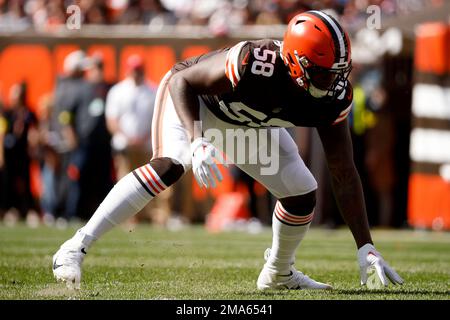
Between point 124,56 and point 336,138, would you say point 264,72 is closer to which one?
point 336,138

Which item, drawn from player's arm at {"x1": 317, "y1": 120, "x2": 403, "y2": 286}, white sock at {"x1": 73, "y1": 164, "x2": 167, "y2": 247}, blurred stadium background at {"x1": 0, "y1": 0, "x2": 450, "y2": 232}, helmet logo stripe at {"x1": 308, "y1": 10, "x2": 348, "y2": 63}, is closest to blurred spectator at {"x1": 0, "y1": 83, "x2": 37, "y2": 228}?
blurred stadium background at {"x1": 0, "y1": 0, "x2": 450, "y2": 232}

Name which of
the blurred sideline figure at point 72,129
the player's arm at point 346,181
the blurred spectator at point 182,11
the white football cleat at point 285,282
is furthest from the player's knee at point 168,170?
the blurred spectator at point 182,11

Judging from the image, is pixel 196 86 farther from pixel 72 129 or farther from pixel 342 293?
pixel 72 129

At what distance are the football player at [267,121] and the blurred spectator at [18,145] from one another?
24.6 ft

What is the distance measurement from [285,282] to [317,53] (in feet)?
4.89

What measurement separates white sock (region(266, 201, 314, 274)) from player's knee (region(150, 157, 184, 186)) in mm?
768

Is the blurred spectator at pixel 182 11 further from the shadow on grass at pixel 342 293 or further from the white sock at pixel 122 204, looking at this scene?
the white sock at pixel 122 204

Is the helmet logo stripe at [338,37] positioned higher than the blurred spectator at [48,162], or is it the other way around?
the helmet logo stripe at [338,37]

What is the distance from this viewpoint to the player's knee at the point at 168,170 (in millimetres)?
5051

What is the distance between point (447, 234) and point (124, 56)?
495 cm

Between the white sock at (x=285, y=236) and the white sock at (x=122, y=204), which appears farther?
the white sock at (x=285, y=236)

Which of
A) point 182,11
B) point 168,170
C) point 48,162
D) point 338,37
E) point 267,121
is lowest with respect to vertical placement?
point 48,162

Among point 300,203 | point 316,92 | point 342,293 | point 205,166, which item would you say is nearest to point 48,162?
point 300,203

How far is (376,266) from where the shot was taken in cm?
511
